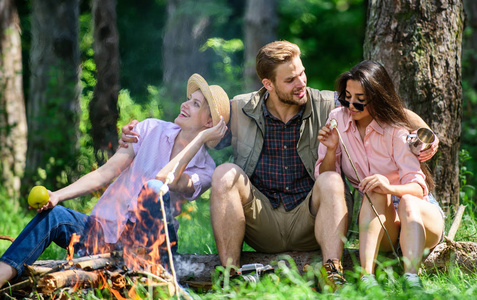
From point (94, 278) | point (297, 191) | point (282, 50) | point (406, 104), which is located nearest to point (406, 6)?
point (406, 104)

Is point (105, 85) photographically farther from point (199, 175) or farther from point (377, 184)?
point (377, 184)

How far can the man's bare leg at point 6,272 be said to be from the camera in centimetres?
372

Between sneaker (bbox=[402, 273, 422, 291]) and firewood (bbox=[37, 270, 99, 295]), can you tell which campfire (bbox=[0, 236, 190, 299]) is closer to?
firewood (bbox=[37, 270, 99, 295])

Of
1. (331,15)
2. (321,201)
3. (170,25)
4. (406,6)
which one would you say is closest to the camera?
(321,201)

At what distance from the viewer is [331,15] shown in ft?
67.5

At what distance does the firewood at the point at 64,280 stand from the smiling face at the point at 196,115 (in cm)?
132

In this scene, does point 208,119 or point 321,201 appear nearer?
point 321,201

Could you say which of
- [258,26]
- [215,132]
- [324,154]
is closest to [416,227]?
[324,154]

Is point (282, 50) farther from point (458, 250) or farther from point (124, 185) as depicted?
point (458, 250)

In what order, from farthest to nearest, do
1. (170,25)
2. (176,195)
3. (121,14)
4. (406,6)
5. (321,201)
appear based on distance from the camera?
(121,14) < (170,25) < (406,6) < (176,195) < (321,201)

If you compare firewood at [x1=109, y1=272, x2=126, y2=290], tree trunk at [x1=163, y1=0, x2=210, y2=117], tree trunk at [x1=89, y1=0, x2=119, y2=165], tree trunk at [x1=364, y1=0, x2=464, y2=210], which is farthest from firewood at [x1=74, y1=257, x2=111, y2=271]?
tree trunk at [x1=163, y1=0, x2=210, y2=117]

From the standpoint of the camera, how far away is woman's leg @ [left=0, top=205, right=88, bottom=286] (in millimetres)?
3779

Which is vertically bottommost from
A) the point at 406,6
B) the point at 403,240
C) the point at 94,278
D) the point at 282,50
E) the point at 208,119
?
the point at 94,278

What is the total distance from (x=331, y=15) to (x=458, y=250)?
56.7 ft
